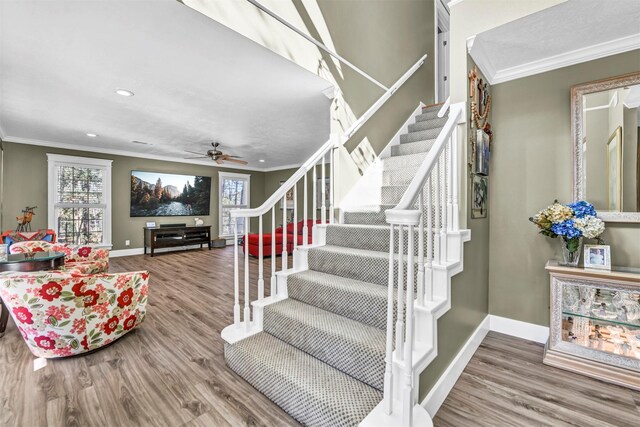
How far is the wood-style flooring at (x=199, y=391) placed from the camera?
1.60 meters

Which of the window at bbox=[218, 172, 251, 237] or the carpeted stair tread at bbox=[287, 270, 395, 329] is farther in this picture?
the window at bbox=[218, 172, 251, 237]

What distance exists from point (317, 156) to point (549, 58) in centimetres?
209

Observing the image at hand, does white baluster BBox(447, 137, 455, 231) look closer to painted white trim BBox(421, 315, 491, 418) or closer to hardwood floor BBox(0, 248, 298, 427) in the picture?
painted white trim BBox(421, 315, 491, 418)

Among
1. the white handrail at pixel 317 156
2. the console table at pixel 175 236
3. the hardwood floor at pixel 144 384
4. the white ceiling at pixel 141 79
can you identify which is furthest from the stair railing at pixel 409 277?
the console table at pixel 175 236

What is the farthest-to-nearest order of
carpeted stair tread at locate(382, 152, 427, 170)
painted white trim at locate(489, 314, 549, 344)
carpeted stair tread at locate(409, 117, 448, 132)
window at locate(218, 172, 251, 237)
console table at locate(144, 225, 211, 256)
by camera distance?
window at locate(218, 172, 251, 237) < console table at locate(144, 225, 211, 256) < carpeted stair tread at locate(409, 117, 448, 132) < carpeted stair tread at locate(382, 152, 427, 170) < painted white trim at locate(489, 314, 549, 344)

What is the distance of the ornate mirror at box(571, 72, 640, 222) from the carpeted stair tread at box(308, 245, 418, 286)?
5.19 ft

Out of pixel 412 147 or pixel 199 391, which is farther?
pixel 412 147

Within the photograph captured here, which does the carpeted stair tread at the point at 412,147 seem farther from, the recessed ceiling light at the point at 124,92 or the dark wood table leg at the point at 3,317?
the dark wood table leg at the point at 3,317

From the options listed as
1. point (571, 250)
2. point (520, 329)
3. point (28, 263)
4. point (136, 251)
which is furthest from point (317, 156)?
point (136, 251)

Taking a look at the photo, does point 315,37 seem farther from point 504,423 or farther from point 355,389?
point 504,423

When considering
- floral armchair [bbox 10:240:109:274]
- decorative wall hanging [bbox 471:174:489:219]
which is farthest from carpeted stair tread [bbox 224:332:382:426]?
floral armchair [bbox 10:240:109:274]

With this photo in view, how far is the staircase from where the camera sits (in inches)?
54.6

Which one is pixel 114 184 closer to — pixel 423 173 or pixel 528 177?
pixel 423 173

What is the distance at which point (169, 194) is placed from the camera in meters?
7.43
